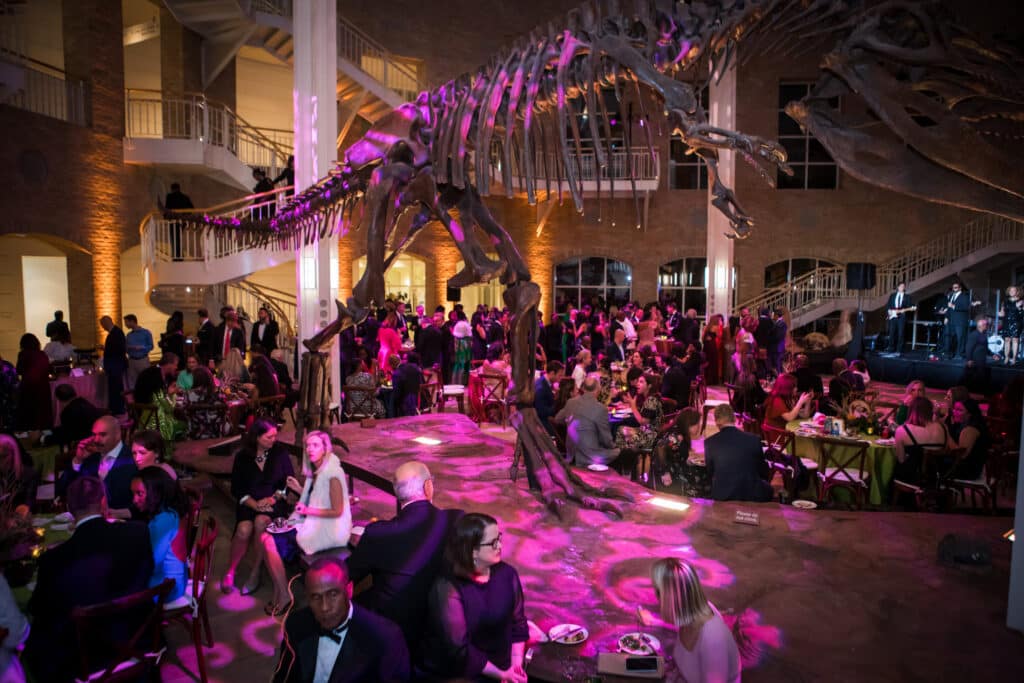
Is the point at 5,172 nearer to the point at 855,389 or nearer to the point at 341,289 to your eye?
the point at 341,289

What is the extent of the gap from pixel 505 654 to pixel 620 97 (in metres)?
3.42

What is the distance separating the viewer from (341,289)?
18.4 meters

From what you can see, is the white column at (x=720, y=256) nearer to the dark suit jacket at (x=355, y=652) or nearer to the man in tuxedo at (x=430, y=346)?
the man in tuxedo at (x=430, y=346)

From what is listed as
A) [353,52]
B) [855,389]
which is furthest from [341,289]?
[855,389]

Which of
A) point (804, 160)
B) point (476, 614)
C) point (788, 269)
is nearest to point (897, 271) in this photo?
point (788, 269)

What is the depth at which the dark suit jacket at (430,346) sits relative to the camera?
11836mm

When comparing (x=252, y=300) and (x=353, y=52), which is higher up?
(x=353, y=52)

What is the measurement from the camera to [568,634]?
3.70 meters

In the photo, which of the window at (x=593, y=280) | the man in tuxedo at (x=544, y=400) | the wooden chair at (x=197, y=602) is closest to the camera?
the wooden chair at (x=197, y=602)

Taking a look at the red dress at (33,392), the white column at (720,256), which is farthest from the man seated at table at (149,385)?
the white column at (720,256)

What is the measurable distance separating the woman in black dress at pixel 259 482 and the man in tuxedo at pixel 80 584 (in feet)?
4.78

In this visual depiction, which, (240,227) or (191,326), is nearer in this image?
(240,227)

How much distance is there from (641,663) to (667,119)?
118 inches

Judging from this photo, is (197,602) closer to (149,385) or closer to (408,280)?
(149,385)
